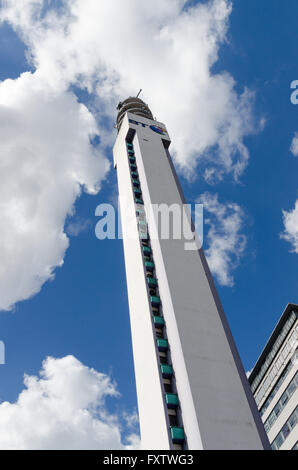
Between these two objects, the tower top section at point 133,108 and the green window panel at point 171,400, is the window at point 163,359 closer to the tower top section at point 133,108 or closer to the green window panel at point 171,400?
the green window panel at point 171,400

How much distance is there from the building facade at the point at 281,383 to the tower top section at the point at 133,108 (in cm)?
4685

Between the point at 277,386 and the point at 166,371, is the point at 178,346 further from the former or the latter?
the point at 277,386

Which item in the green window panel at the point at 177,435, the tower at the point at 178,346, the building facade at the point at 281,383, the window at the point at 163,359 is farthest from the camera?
the building facade at the point at 281,383

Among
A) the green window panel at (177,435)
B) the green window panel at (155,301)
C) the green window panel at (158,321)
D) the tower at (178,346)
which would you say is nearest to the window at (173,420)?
the tower at (178,346)

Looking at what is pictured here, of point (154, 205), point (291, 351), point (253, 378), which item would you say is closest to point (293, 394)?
point (291, 351)

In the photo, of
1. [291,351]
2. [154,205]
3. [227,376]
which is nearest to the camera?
[227,376]

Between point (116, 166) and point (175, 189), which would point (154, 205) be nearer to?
point (175, 189)

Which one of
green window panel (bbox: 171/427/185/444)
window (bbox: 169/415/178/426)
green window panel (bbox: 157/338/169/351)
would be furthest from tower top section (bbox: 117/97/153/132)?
green window panel (bbox: 171/427/185/444)

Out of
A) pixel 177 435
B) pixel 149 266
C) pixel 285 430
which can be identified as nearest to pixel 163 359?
pixel 177 435

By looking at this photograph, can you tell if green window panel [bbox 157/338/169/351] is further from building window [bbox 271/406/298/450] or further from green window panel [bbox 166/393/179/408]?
building window [bbox 271/406/298/450]

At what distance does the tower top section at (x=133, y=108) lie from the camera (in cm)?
7694

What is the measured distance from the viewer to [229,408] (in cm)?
2881

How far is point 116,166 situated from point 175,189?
1768 cm
